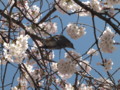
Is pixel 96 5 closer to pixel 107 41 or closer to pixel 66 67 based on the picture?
pixel 107 41

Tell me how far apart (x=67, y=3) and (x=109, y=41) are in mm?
744

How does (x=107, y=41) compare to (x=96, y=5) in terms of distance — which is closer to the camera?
(x=107, y=41)

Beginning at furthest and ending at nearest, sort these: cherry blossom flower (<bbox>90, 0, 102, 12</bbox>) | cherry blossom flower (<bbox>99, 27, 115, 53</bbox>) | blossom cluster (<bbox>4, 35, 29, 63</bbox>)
Result: cherry blossom flower (<bbox>90, 0, 102, 12</bbox>) → cherry blossom flower (<bbox>99, 27, 115, 53</bbox>) → blossom cluster (<bbox>4, 35, 29, 63</bbox>)

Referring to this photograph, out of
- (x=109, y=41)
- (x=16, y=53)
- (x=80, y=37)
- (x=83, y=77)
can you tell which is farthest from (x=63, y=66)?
(x=80, y=37)

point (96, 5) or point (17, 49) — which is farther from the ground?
point (96, 5)

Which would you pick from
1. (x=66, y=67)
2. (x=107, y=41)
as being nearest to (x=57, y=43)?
(x=66, y=67)

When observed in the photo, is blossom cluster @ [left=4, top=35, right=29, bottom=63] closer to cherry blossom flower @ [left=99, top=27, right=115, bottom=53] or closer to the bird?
A: the bird

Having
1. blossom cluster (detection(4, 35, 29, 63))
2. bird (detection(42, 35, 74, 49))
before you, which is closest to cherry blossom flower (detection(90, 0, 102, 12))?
bird (detection(42, 35, 74, 49))

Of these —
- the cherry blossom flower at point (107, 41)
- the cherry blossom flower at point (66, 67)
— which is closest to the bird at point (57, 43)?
the cherry blossom flower at point (66, 67)

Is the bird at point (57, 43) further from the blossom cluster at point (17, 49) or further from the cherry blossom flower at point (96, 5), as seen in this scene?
the cherry blossom flower at point (96, 5)

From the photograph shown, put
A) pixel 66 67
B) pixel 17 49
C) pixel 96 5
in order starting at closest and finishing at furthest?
1. pixel 17 49
2. pixel 66 67
3. pixel 96 5

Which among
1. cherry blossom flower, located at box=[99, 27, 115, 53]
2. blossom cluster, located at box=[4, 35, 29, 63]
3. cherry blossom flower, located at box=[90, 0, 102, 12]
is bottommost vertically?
blossom cluster, located at box=[4, 35, 29, 63]

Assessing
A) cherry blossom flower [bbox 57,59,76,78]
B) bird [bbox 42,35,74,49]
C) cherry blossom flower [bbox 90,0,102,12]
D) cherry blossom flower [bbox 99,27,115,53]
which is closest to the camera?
bird [bbox 42,35,74,49]

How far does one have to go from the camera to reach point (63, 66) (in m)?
3.43
